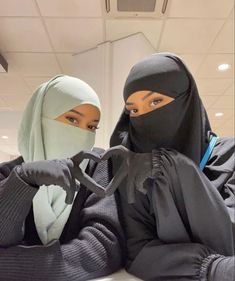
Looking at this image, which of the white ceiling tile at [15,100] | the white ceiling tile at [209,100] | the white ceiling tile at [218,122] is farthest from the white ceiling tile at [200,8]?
the white ceiling tile at [218,122]

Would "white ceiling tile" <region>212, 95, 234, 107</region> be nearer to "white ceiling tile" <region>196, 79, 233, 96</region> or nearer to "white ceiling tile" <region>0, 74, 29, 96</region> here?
"white ceiling tile" <region>196, 79, 233, 96</region>


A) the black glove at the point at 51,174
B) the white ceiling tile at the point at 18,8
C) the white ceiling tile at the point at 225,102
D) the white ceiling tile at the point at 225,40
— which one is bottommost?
the black glove at the point at 51,174

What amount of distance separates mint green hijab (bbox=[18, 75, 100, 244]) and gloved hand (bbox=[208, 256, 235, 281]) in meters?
0.38

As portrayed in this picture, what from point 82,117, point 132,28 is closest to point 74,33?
point 132,28

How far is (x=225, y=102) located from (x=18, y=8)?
2609 millimetres

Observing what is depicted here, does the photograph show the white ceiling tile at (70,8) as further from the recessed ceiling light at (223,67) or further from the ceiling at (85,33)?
the recessed ceiling light at (223,67)

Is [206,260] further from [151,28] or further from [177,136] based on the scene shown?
[151,28]

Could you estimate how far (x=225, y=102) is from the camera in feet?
12.1

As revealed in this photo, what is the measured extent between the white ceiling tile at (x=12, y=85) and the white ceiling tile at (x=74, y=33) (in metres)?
0.73

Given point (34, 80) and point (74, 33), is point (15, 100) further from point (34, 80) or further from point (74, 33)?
point (74, 33)

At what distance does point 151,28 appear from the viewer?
2143 millimetres

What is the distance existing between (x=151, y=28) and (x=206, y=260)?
1.81 metres

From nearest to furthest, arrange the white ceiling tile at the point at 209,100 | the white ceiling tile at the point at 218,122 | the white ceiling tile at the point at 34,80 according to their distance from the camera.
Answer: the white ceiling tile at the point at 34,80, the white ceiling tile at the point at 209,100, the white ceiling tile at the point at 218,122

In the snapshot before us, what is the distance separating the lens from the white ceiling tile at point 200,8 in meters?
1.87
